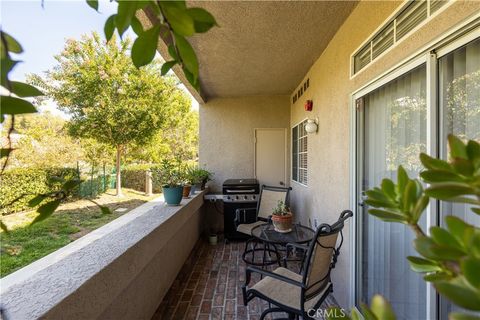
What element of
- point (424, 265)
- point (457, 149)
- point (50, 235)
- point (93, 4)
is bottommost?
point (50, 235)

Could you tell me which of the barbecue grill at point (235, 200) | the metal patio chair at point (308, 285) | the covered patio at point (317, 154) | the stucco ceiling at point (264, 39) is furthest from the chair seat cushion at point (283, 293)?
the barbecue grill at point (235, 200)

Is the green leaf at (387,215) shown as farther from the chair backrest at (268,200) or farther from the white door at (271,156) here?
the white door at (271,156)

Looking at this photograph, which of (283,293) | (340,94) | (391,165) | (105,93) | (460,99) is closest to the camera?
(460,99)

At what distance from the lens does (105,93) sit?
8.21m

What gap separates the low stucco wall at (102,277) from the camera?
3.53 ft

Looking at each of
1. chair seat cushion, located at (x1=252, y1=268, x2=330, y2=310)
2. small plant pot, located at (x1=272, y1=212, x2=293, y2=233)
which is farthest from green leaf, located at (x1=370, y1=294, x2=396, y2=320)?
small plant pot, located at (x1=272, y1=212, x2=293, y2=233)

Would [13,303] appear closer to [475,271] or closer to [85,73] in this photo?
[475,271]

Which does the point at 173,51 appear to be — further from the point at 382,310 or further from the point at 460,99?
the point at 460,99

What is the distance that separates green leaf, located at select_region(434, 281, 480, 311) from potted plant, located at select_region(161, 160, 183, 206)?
300cm

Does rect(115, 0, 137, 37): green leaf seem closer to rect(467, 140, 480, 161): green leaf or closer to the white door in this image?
rect(467, 140, 480, 161): green leaf

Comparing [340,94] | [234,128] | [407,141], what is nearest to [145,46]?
[407,141]

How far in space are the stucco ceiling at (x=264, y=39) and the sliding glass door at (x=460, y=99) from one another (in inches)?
51.6

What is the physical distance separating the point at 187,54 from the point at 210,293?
3160 mm

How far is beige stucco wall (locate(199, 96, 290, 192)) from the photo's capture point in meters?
5.61
